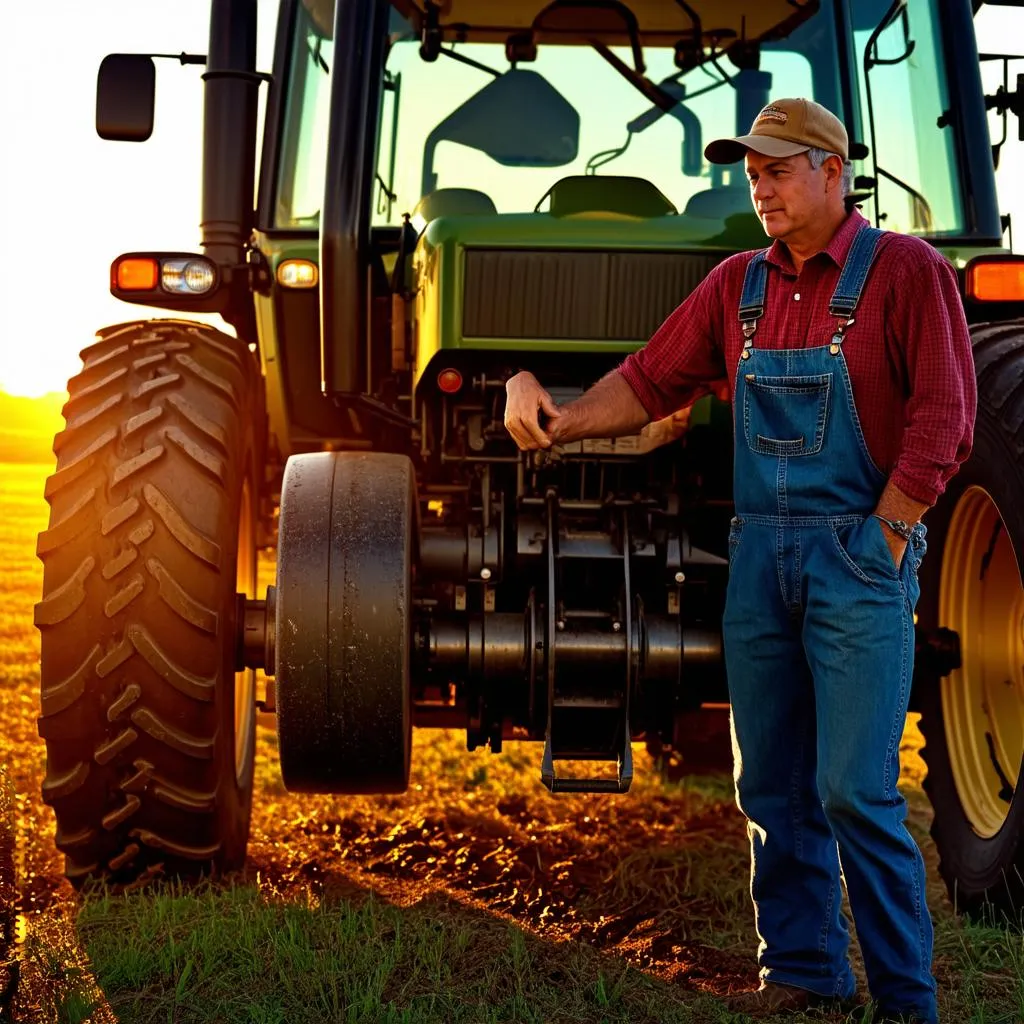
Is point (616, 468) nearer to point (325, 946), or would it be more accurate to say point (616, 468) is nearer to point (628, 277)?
point (628, 277)

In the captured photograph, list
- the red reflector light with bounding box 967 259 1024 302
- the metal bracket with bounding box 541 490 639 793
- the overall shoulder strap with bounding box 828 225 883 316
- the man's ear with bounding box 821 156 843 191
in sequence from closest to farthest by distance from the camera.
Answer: the overall shoulder strap with bounding box 828 225 883 316 → the man's ear with bounding box 821 156 843 191 → the metal bracket with bounding box 541 490 639 793 → the red reflector light with bounding box 967 259 1024 302

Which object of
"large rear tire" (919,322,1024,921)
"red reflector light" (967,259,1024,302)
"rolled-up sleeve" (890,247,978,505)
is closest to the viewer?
"rolled-up sleeve" (890,247,978,505)

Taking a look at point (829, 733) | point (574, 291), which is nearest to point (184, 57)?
point (574, 291)

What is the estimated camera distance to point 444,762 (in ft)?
20.8

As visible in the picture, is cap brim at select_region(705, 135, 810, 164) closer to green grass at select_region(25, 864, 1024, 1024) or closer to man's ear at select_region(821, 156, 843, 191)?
man's ear at select_region(821, 156, 843, 191)

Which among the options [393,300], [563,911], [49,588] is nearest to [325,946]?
[563,911]

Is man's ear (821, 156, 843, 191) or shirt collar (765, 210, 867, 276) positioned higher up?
man's ear (821, 156, 843, 191)

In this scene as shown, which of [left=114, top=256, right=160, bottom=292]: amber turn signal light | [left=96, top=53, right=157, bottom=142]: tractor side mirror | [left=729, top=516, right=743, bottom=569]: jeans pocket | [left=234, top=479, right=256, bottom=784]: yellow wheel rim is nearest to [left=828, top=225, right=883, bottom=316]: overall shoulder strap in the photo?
[left=729, top=516, right=743, bottom=569]: jeans pocket

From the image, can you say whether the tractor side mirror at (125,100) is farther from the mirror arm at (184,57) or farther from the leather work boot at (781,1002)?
the leather work boot at (781,1002)

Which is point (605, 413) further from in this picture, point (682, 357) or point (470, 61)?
point (470, 61)

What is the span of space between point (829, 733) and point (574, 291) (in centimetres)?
141

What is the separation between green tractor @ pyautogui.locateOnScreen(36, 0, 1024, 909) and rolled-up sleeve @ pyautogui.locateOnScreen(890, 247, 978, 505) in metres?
0.76

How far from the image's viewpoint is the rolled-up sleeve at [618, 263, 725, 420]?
3.45 m

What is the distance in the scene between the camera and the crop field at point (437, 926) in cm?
334
